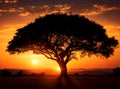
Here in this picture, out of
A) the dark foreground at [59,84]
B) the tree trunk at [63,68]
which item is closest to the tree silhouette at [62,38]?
the tree trunk at [63,68]

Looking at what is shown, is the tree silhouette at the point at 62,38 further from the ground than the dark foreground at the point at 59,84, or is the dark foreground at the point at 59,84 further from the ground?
the tree silhouette at the point at 62,38

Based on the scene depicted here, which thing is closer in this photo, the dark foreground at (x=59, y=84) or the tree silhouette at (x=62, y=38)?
the dark foreground at (x=59, y=84)

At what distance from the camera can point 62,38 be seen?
Answer: 63531mm

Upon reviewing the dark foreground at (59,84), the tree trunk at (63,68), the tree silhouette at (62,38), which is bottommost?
the dark foreground at (59,84)

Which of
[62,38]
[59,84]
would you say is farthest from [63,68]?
[59,84]

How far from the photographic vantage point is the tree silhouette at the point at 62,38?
6312 cm

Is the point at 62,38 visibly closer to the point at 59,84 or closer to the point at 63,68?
the point at 63,68

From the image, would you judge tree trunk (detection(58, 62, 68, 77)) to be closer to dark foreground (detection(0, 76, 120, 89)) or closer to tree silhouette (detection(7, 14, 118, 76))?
tree silhouette (detection(7, 14, 118, 76))

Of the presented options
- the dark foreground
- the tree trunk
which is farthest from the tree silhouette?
the dark foreground

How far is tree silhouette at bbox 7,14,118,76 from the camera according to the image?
63.1 metres

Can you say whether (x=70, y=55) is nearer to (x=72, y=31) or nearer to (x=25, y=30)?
(x=72, y=31)

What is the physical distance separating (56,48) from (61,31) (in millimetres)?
3503

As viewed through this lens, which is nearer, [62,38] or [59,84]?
[59,84]

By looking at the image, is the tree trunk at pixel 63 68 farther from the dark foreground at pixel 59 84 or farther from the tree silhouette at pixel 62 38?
the dark foreground at pixel 59 84
